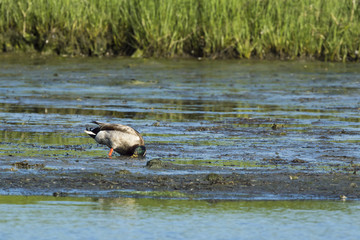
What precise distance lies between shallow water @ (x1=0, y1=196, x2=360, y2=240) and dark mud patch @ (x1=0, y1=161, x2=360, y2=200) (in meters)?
0.21

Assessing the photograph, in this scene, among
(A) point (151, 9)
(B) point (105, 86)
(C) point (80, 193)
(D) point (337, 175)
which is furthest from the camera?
(A) point (151, 9)

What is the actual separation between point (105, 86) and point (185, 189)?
908cm

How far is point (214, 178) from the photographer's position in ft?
22.6

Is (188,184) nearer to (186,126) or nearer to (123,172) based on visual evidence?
(123,172)

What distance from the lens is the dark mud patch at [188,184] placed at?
256 inches

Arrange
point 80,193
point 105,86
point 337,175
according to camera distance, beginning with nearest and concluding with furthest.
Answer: point 80,193 < point 337,175 < point 105,86

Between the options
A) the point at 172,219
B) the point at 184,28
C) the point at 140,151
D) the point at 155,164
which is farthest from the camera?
the point at 184,28

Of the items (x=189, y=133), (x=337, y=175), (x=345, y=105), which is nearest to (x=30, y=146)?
(x=189, y=133)

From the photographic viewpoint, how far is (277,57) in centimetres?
1912

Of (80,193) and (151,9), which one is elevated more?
(151,9)

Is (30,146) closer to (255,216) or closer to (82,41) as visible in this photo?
(255,216)

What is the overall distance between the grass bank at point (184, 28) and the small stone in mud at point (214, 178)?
452 inches

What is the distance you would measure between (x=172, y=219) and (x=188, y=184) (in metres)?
1.07

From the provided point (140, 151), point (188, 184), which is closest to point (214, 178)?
point (188, 184)
